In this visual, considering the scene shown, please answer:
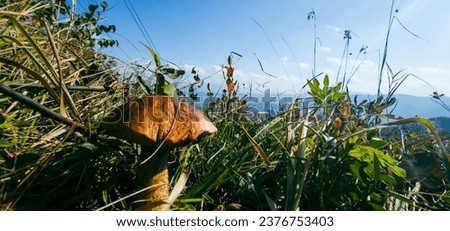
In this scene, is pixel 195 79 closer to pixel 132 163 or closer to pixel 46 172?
pixel 132 163

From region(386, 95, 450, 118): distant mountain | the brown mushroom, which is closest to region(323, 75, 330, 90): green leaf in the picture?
region(386, 95, 450, 118): distant mountain

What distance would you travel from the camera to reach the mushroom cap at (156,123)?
80 centimetres

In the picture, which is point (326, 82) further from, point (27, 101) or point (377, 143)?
point (27, 101)

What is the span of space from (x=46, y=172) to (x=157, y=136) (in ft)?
1.43

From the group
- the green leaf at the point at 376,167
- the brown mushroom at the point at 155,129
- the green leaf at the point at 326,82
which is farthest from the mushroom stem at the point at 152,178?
the green leaf at the point at 326,82

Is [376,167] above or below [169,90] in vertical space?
below

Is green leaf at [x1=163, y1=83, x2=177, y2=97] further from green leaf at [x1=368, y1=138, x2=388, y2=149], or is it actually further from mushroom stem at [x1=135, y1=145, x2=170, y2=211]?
green leaf at [x1=368, y1=138, x2=388, y2=149]

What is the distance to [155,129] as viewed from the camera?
81cm

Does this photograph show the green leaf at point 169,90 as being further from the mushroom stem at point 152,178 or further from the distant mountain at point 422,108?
the distant mountain at point 422,108

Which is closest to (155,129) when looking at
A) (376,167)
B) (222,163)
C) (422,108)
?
(222,163)

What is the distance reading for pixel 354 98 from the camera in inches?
58.6

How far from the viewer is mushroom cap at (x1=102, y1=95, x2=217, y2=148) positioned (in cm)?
80

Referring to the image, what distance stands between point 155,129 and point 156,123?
14 mm
